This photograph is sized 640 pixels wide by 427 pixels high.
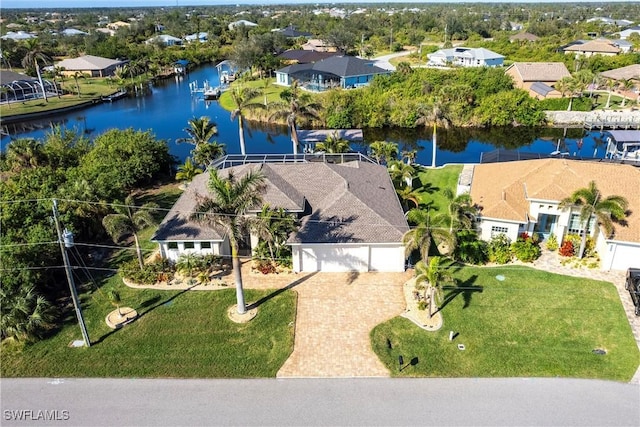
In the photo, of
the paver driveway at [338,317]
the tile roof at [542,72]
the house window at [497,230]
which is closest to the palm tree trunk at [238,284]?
the paver driveway at [338,317]

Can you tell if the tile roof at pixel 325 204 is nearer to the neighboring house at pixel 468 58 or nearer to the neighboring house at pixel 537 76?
the neighboring house at pixel 537 76

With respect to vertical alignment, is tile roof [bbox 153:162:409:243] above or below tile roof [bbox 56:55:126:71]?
above

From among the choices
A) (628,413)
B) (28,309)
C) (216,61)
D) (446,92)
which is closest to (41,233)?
(28,309)

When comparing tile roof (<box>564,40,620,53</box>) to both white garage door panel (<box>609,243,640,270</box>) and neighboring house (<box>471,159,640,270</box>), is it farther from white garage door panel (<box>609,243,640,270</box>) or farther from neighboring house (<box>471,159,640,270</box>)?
white garage door panel (<box>609,243,640,270</box>)

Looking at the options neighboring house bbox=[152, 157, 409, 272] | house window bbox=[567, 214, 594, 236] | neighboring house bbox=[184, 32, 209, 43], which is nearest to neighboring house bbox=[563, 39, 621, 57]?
house window bbox=[567, 214, 594, 236]

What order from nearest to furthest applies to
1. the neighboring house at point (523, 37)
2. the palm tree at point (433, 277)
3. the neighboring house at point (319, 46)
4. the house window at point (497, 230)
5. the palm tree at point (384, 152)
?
the palm tree at point (433, 277), the house window at point (497, 230), the palm tree at point (384, 152), the neighboring house at point (319, 46), the neighboring house at point (523, 37)

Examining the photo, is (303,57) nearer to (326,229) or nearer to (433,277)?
(326,229)
